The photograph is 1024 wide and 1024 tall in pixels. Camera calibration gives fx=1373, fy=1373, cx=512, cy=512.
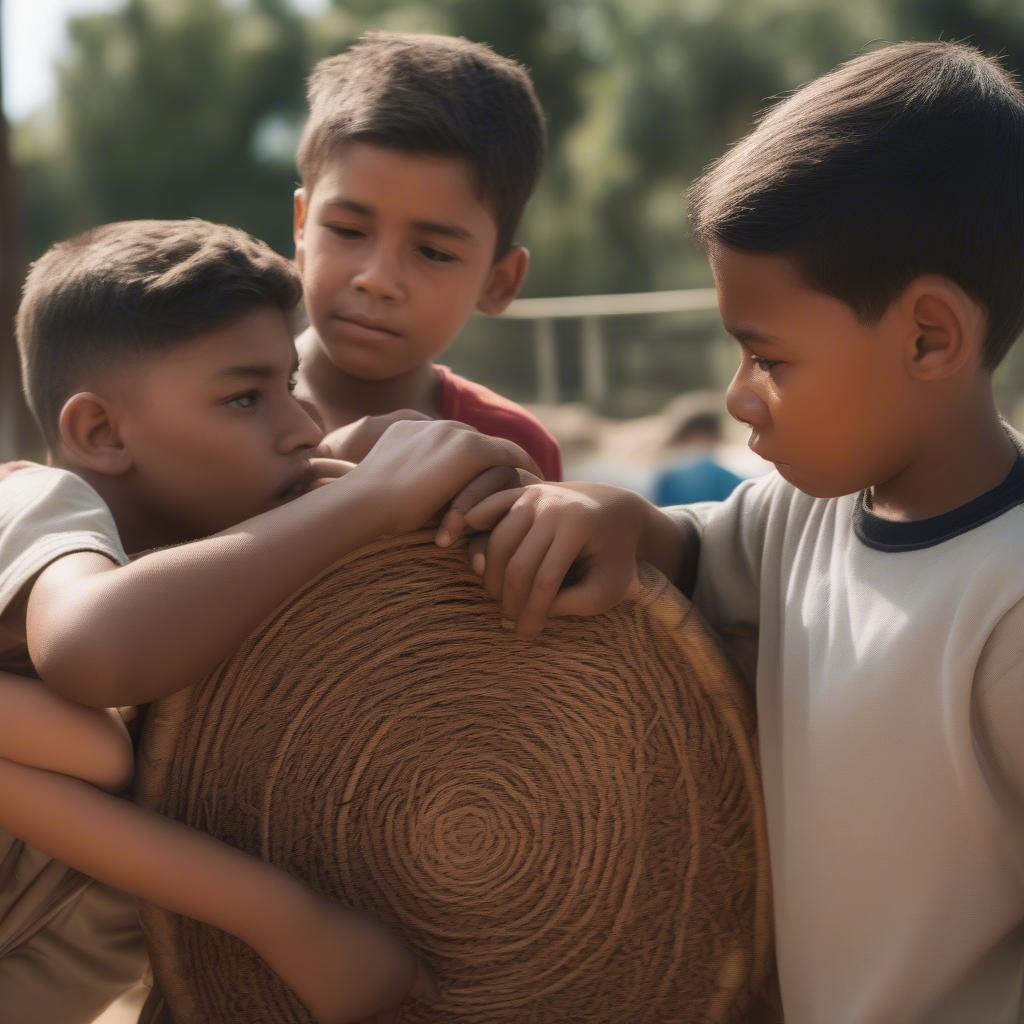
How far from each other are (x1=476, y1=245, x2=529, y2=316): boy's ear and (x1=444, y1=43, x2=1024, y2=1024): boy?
102cm

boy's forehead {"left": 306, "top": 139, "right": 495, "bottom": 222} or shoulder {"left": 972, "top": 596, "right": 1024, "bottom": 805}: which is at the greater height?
boy's forehead {"left": 306, "top": 139, "right": 495, "bottom": 222}

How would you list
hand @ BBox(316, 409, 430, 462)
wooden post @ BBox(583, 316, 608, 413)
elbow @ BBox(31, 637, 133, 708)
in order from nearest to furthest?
elbow @ BBox(31, 637, 133, 708)
hand @ BBox(316, 409, 430, 462)
wooden post @ BBox(583, 316, 608, 413)

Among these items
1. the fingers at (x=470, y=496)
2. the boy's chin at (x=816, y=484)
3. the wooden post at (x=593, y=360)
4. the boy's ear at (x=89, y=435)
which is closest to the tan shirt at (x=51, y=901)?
the boy's ear at (x=89, y=435)

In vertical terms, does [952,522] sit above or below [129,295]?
below

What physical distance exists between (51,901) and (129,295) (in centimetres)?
79

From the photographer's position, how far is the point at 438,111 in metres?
2.45

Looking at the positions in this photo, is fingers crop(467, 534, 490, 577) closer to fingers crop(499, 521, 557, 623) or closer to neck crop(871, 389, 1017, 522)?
fingers crop(499, 521, 557, 623)

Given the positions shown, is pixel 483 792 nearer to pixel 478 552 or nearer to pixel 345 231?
pixel 478 552

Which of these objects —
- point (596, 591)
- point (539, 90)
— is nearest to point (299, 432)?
point (596, 591)

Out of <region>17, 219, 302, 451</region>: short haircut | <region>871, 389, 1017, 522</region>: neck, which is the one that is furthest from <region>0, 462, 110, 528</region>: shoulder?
<region>871, 389, 1017, 522</region>: neck

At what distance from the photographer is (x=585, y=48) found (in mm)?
24750

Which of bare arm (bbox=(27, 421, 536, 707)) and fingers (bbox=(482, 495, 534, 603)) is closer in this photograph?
bare arm (bbox=(27, 421, 536, 707))

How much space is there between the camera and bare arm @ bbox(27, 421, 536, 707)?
4.81 feet

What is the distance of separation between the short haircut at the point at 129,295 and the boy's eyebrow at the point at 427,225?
44 cm
